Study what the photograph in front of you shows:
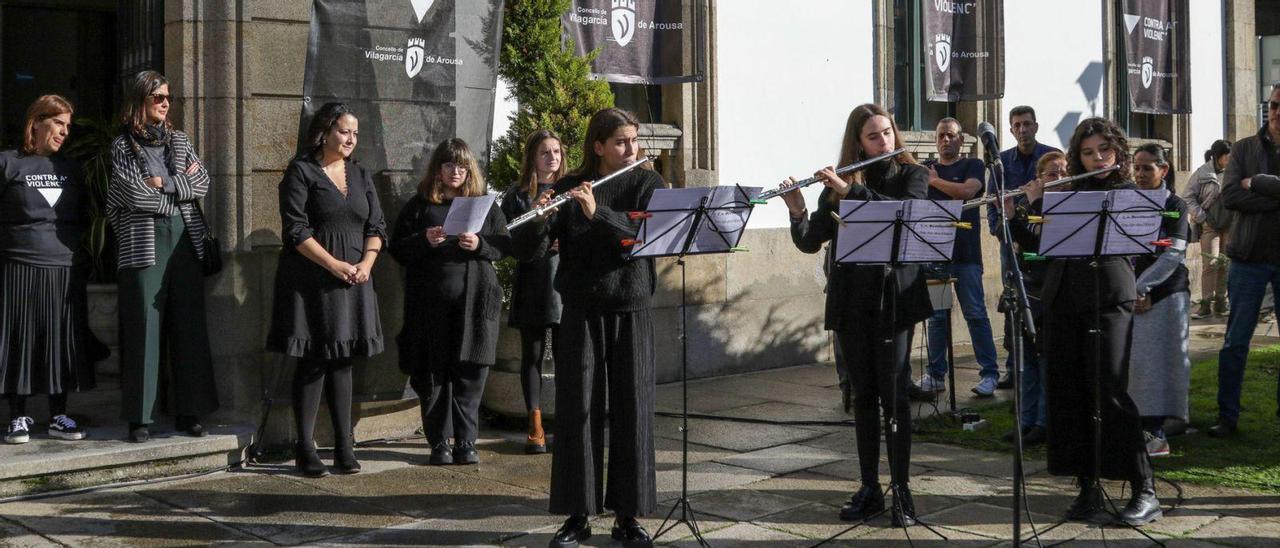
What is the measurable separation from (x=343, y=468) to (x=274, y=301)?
960 millimetres

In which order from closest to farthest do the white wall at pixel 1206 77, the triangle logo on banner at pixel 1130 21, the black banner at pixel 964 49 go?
1. the black banner at pixel 964 49
2. the triangle logo on banner at pixel 1130 21
3. the white wall at pixel 1206 77

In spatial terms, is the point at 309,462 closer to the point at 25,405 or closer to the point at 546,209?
the point at 25,405

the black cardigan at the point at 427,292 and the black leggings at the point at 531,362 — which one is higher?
the black cardigan at the point at 427,292

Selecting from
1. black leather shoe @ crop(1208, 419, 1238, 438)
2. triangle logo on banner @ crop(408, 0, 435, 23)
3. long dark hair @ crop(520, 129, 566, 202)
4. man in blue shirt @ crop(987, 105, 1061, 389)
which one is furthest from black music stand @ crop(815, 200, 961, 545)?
man in blue shirt @ crop(987, 105, 1061, 389)

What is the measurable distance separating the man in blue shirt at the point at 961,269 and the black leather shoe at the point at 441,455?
3.59 m

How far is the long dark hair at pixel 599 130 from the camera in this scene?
20.0 feet

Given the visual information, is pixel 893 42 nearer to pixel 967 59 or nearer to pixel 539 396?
pixel 967 59

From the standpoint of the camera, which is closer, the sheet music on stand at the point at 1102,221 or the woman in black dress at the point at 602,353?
the woman in black dress at the point at 602,353

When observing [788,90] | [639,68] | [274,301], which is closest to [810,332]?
[788,90]

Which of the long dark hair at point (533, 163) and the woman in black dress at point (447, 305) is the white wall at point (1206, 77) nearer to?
the long dark hair at point (533, 163)

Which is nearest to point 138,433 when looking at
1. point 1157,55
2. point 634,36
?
point 634,36

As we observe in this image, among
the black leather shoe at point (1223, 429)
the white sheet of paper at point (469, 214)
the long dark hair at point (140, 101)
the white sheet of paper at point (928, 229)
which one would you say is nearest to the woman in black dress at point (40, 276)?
the long dark hair at point (140, 101)

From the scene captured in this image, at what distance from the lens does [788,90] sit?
1206cm

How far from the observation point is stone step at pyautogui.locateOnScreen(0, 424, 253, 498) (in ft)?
22.9
